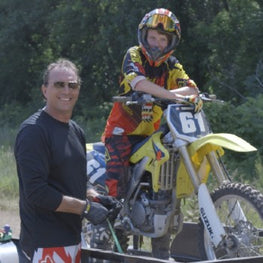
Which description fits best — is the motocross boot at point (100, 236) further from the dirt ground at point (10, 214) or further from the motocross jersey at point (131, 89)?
the dirt ground at point (10, 214)

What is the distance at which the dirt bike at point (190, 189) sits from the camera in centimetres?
529

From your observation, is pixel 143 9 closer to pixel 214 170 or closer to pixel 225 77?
pixel 225 77

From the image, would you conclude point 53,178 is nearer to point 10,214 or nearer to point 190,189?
point 190,189

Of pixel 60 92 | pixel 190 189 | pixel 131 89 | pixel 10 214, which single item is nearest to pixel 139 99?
pixel 131 89

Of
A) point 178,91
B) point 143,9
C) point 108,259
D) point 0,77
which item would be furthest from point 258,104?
point 0,77

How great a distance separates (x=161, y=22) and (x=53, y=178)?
213cm

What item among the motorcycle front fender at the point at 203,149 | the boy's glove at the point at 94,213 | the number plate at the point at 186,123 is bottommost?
the boy's glove at the point at 94,213

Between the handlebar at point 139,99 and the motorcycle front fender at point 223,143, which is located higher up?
the handlebar at point 139,99

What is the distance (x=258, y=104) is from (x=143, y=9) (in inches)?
202

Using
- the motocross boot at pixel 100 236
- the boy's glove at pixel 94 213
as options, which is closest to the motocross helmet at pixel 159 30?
the motocross boot at pixel 100 236

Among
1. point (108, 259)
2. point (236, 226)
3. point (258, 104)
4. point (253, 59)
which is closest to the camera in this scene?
point (108, 259)

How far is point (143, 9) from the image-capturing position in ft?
53.9

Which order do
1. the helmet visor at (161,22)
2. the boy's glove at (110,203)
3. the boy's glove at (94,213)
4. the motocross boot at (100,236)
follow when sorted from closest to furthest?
the boy's glove at (94,213)
the boy's glove at (110,203)
the helmet visor at (161,22)
the motocross boot at (100,236)

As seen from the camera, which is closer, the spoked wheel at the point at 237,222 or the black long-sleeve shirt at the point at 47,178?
the black long-sleeve shirt at the point at 47,178
